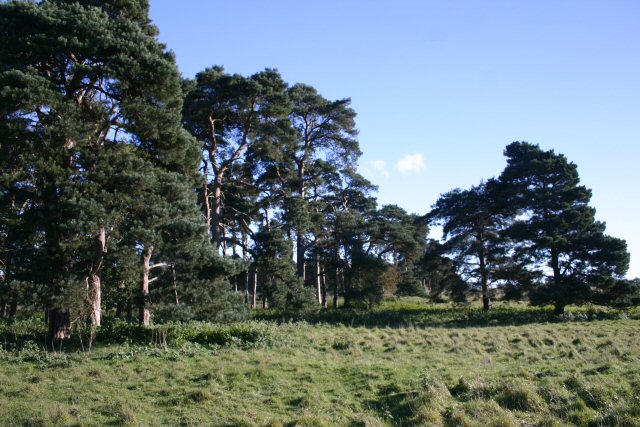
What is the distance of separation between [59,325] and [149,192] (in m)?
4.91

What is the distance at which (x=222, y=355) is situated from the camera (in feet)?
41.2

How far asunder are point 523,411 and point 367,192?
33.5 m

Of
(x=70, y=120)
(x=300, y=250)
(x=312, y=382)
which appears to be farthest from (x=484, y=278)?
(x=70, y=120)

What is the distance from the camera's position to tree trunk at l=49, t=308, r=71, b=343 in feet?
46.4

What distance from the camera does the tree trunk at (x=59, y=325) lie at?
14131 millimetres

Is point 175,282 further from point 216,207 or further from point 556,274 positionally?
point 556,274

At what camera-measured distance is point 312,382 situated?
398 inches

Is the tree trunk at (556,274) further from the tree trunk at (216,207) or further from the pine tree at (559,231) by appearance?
the tree trunk at (216,207)

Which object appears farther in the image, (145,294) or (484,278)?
(484,278)

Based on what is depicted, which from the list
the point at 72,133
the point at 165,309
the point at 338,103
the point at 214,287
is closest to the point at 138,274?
the point at 165,309

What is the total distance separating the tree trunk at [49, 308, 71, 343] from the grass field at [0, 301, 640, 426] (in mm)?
1068

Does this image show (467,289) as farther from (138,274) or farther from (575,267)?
(138,274)

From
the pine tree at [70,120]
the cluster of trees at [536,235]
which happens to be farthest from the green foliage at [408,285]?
the pine tree at [70,120]

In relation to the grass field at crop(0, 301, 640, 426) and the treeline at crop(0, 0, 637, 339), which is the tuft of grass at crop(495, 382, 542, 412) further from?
the treeline at crop(0, 0, 637, 339)
